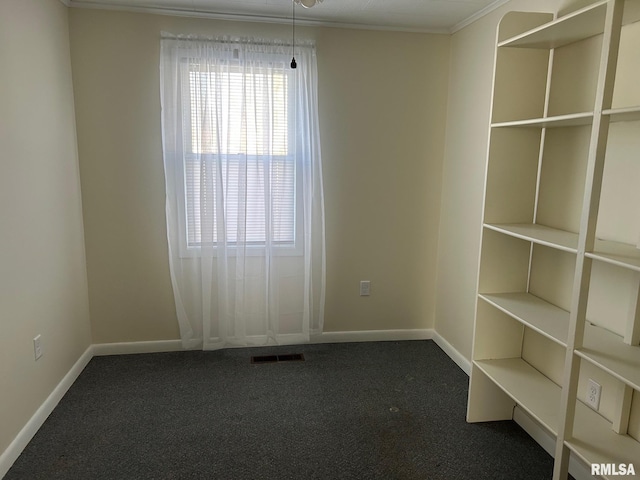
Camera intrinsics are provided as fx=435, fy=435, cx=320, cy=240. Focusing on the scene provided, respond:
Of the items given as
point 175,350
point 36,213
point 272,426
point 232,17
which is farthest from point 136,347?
point 232,17

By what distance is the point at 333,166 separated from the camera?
3311 mm

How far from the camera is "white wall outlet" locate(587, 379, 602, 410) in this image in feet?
6.39

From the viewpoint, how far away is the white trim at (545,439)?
2.02 meters

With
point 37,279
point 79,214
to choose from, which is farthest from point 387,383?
point 79,214

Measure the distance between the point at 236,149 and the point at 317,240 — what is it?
2.92ft

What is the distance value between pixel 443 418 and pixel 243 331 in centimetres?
154

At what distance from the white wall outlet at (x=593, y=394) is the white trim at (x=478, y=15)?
2.15m

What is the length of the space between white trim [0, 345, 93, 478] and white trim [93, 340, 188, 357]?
0.13 m

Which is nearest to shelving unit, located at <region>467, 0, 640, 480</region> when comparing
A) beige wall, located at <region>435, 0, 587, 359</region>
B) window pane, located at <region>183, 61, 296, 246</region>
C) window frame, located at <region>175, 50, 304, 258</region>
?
beige wall, located at <region>435, 0, 587, 359</region>

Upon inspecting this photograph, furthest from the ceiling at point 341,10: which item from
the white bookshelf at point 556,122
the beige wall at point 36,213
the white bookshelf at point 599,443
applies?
the white bookshelf at point 599,443

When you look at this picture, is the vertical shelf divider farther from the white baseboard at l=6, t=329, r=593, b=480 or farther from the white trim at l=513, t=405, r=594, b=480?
the white baseboard at l=6, t=329, r=593, b=480

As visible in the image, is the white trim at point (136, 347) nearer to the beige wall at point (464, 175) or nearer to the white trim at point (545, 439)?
the beige wall at point (464, 175)

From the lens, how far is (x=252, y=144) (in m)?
3.09
